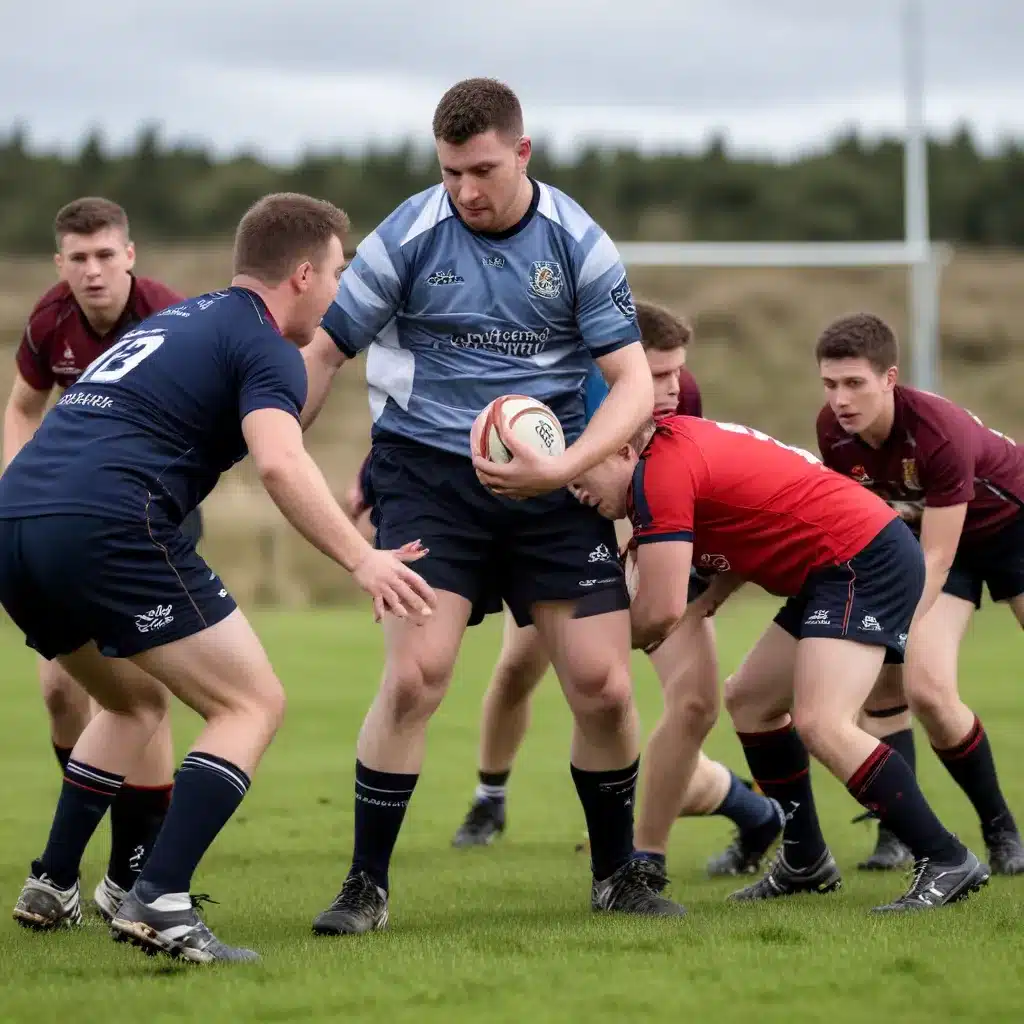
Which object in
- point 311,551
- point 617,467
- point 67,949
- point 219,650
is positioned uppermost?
point 617,467

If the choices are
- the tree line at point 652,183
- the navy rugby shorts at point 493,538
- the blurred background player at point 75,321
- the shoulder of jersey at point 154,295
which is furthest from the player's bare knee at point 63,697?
the tree line at point 652,183

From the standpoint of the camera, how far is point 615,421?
491 cm

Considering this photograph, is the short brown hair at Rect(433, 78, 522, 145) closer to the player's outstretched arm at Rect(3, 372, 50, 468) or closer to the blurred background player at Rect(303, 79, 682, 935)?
the blurred background player at Rect(303, 79, 682, 935)

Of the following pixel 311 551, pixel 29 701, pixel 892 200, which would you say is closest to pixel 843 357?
pixel 29 701

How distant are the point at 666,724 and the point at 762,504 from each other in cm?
98

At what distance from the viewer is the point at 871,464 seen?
6.07m

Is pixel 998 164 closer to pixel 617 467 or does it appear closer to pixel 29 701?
pixel 29 701

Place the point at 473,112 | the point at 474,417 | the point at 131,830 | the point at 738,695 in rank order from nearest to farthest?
the point at 473,112 < the point at 474,417 < the point at 131,830 < the point at 738,695

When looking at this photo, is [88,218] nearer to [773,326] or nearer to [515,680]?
[515,680]

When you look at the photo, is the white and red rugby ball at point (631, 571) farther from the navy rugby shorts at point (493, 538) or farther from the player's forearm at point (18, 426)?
the player's forearm at point (18, 426)

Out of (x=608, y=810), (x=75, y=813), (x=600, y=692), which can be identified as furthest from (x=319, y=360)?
(x=608, y=810)

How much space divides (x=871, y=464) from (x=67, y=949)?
3158 millimetres

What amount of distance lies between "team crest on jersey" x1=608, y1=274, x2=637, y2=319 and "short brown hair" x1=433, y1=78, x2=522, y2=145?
53cm

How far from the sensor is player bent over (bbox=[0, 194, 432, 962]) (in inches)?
168
